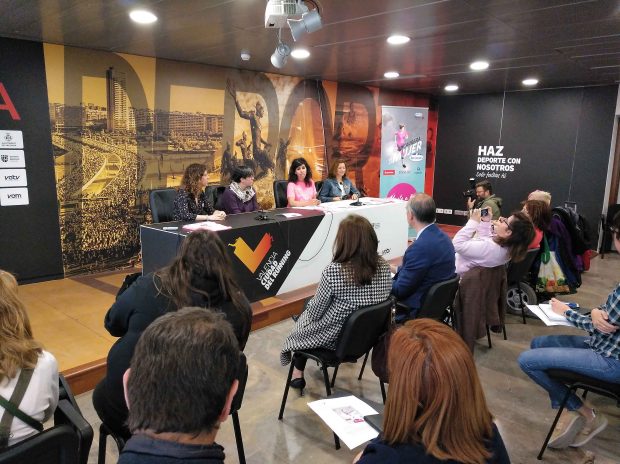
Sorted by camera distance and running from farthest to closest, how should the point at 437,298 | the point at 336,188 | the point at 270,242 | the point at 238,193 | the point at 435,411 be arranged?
1. the point at 336,188
2. the point at 238,193
3. the point at 270,242
4. the point at 437,298
5. the point at 435,411

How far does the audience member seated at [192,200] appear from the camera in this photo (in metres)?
3.88

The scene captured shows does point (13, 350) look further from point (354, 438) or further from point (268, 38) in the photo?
point (268, 38)

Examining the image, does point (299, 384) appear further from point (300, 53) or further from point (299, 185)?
point (300, 53)

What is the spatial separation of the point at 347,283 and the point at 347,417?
79 centimetres

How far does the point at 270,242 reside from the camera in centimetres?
384

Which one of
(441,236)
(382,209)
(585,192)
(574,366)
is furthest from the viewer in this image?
(585,192)

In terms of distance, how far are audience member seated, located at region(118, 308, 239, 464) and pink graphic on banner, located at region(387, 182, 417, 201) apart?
22.6 feet

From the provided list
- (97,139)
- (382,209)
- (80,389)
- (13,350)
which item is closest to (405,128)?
(382,209)

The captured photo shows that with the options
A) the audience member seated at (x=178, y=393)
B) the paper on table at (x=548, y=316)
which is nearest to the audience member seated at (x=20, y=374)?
the audience member seated at (x=178, y=393)

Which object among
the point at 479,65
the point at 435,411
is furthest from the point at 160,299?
the point at 479,65

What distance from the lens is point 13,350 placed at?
4.38 ft

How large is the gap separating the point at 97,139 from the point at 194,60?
4.85 ft

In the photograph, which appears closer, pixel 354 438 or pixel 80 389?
pixel 354 438

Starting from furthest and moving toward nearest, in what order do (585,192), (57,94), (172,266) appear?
(585,192) → (57,94) → (172,266)
